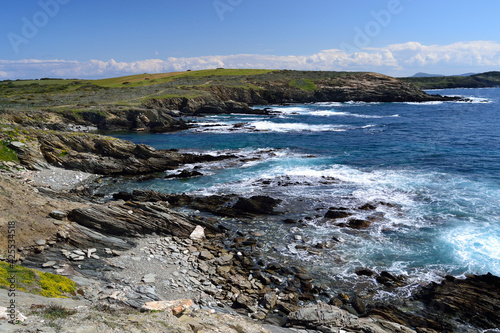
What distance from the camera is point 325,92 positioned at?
407 feet

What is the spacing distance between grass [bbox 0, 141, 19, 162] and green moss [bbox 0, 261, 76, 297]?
74.4 ft

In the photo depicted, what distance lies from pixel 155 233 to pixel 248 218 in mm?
7769

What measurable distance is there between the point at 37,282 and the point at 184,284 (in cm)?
641

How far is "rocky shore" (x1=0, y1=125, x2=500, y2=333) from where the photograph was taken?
10.4 m

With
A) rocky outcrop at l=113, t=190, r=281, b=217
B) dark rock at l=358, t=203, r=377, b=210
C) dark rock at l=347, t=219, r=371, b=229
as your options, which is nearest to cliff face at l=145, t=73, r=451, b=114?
rocky outcrop at l=113, t=190, r=281, b=217

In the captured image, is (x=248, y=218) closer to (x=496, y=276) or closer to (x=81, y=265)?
(x=81, y=265)

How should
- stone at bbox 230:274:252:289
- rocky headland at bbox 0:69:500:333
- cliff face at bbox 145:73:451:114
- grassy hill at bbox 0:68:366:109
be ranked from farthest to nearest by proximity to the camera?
1. cliff face at bbox 145:73:451:114
2. grassy hill at bbox 0:68:366:109
3. stone at bbox 230:274:252:289
4. rocky headland at bbox 0:69:500:333

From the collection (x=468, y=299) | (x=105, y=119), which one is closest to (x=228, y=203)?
(x=468, y=299)

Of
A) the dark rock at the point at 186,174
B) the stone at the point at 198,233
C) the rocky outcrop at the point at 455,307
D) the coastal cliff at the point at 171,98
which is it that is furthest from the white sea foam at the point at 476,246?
the coastal cliff at the point at 171,98

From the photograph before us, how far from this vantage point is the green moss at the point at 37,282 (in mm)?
10414

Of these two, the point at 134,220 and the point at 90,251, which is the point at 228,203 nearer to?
the point at 134,220

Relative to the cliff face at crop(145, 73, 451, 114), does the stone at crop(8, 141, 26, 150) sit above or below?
below

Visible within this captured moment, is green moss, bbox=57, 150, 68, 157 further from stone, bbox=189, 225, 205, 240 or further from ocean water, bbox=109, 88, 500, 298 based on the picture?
stone, bbox=189, 225, 205, 240

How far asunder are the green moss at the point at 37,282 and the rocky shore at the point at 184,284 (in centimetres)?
74
